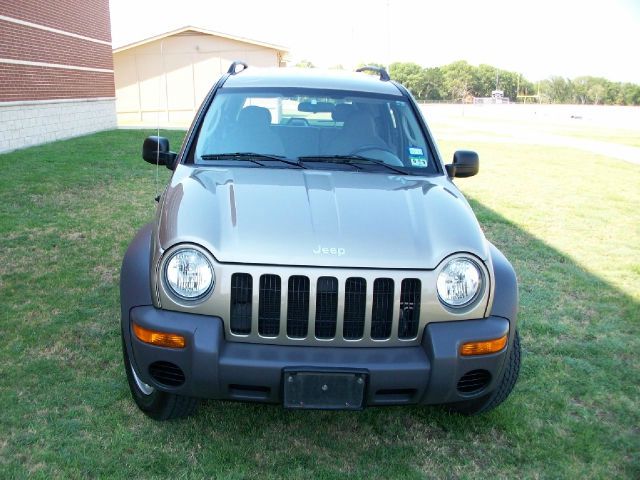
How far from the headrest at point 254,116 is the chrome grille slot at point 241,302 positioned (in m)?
1.52

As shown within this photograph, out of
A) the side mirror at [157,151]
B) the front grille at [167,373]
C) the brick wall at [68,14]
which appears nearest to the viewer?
the front grille at [167,373]

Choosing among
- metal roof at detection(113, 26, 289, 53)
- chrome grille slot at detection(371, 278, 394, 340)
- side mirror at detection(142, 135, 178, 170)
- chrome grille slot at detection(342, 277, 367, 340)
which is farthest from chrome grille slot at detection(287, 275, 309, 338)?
metal roof at detection(113, 26, 289, 53)

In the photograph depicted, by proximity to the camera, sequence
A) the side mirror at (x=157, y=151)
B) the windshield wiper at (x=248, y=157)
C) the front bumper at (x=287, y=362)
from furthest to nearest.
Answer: the side mirror at (x=157, y=151) → the windshield wiper at (x=248, y=157) → the front bumper at (x=287, y=362)

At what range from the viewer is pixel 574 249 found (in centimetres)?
705

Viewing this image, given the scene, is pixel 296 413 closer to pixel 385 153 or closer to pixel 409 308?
pixel 409 308

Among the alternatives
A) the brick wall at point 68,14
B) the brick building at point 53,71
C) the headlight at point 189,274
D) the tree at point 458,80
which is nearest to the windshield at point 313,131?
the headlight at point 189,274

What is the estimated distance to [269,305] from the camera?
2619 millimetres

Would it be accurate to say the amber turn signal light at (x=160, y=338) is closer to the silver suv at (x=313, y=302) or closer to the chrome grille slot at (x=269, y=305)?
the silver suv at (x=313, y=302)

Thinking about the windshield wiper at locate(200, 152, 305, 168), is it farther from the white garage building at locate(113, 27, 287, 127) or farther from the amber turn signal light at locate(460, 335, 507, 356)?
the white garage building at locate(113, 27, 287, 127)

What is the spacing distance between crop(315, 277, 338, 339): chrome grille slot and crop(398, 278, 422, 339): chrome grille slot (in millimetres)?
289

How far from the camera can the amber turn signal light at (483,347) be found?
8.69 feet

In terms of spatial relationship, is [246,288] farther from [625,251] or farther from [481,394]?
[625,251]

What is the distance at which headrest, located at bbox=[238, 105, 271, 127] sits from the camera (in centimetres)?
387

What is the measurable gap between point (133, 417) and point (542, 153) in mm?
16015
